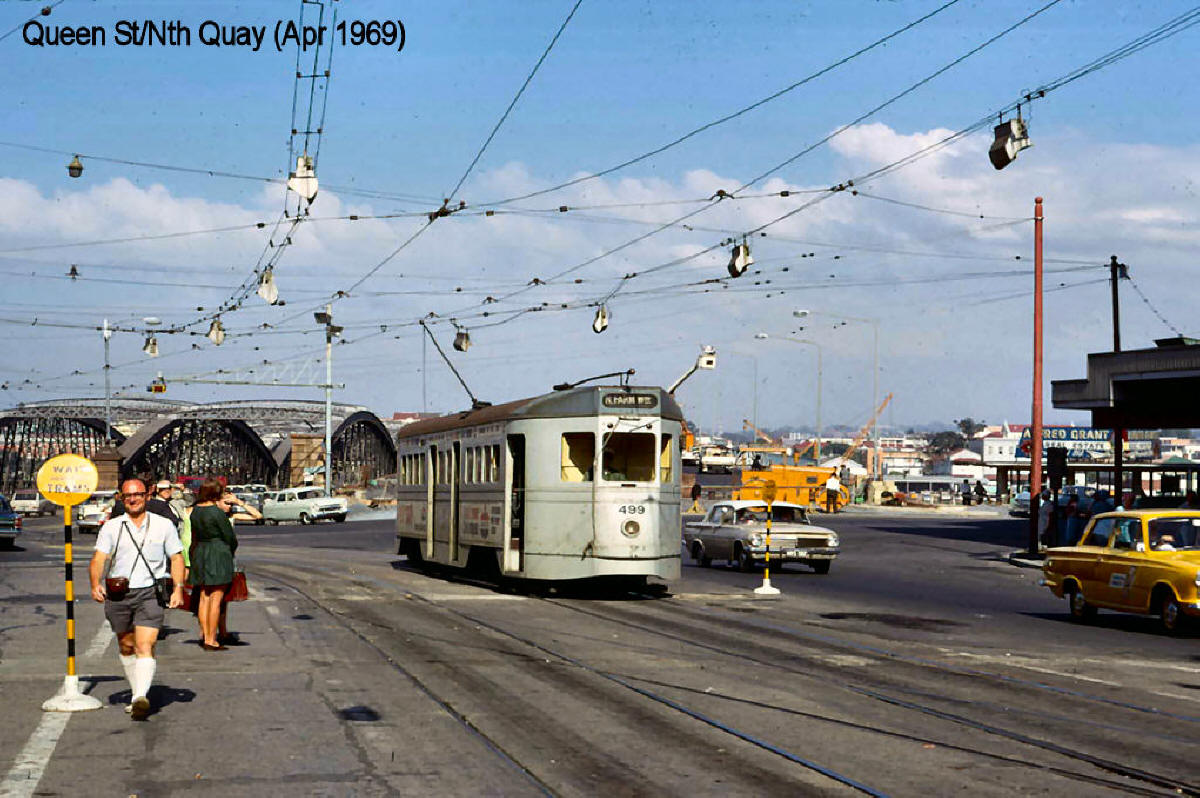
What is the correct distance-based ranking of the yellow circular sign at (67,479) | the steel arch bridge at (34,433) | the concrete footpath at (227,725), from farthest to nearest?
1. the steel arch bridge at (34,433)
2. the yellow circular sign at (67,479)
3. the concrete footpath at (227,725)

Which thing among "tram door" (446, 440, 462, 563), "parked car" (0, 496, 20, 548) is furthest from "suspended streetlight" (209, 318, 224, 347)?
"tram door" (446, 440, 462, 563)

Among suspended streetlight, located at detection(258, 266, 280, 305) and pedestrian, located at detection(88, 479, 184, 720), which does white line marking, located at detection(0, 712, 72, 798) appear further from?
suspended streetlight, located at detection(258, 266, 280, 305)

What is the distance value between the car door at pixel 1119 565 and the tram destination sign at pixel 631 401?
7230mm

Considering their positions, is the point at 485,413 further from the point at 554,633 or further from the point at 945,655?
the point at 945,655

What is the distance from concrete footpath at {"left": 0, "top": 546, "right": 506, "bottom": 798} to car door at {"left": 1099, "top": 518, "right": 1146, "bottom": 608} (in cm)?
993

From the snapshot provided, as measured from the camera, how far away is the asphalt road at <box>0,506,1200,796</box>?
8602 millimetres

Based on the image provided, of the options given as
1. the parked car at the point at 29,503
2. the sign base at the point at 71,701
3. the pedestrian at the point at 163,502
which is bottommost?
the parked car at the point at 29,503

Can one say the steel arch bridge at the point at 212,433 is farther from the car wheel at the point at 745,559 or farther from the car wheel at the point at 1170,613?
the car wheel at the point at 1170,613

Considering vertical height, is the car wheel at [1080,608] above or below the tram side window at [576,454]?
below

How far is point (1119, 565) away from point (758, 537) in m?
12.3

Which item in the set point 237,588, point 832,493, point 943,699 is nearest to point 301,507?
point 832,493

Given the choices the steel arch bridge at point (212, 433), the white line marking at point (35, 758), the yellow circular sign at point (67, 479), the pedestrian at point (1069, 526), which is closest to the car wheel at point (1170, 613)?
the yellow circular sign at point (67, 479)

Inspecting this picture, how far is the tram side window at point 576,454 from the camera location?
22.8 m

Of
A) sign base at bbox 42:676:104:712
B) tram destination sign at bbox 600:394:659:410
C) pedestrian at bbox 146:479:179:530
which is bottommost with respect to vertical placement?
sign base at bbox 42:676:104:712
